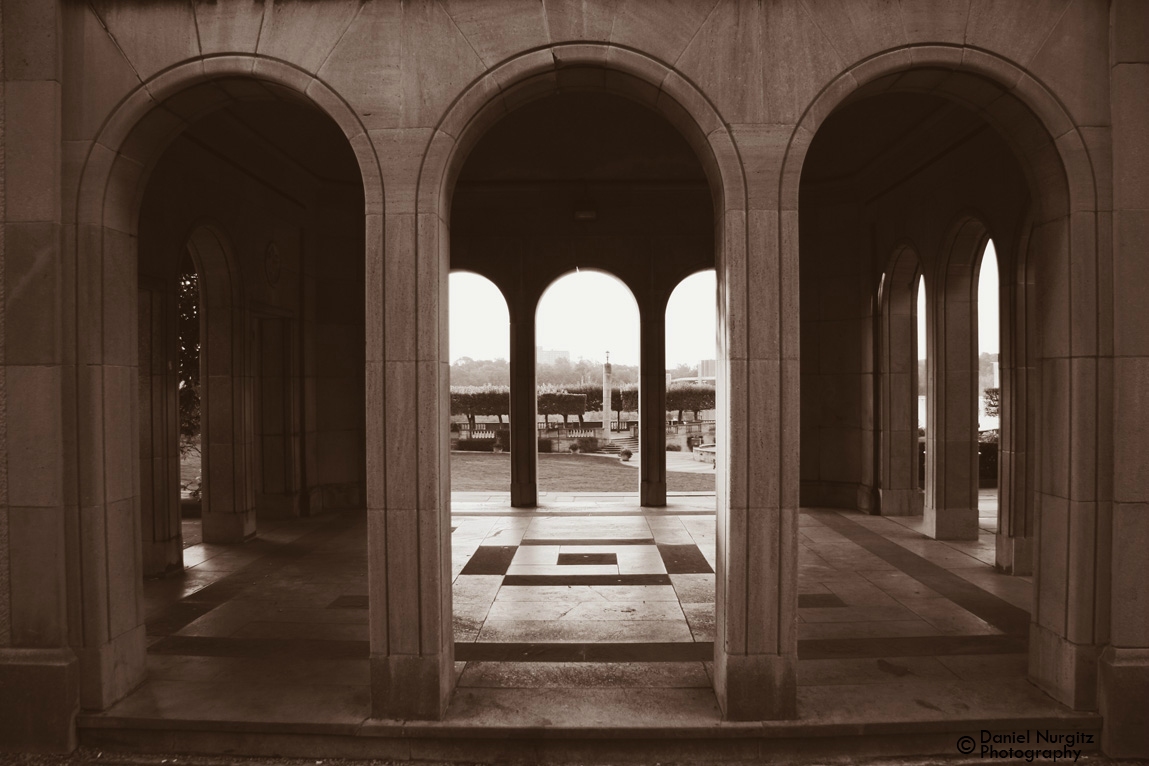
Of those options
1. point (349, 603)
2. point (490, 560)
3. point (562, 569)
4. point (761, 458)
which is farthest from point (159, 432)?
point (761, 458)

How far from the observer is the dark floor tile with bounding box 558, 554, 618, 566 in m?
9.23

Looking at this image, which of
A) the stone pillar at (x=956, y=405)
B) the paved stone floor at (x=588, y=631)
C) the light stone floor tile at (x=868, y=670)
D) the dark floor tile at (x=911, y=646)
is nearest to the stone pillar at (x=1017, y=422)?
the paved stone floor at (x=588, y=631)

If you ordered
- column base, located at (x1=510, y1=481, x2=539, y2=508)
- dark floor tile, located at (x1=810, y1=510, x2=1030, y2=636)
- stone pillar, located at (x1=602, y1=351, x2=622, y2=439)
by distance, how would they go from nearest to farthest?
dark floor tile, located at (x1=810, y1=510, x2=1030, y2=636) < column base, located at (x1=510, y1=481, x2=539, y2=508) < stone pillar, located at (x1=602, y1=351, x2=622, y2=439)

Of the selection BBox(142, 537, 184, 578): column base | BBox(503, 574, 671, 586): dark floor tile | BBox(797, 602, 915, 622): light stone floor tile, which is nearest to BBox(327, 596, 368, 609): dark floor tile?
BBox(503, 574, 671, 586): dark floor tile

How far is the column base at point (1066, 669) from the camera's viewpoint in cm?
494

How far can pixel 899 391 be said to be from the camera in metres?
12.2

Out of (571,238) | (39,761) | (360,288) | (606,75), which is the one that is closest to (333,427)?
(360,288)

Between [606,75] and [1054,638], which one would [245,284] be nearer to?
[606,75]

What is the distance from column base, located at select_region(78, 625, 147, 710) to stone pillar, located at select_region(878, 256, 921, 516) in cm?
1113

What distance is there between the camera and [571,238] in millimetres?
13812

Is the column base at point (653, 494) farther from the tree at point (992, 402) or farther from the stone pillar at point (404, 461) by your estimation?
the tree at point (992, 402)

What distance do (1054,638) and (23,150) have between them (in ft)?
27.0

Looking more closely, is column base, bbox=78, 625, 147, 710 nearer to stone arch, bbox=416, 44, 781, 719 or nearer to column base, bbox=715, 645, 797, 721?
stone arch, bbox=416, 44, 781, 719

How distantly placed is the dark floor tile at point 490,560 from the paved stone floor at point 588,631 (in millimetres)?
41
